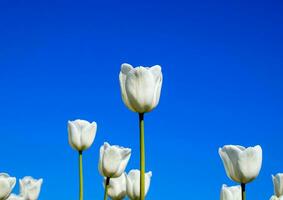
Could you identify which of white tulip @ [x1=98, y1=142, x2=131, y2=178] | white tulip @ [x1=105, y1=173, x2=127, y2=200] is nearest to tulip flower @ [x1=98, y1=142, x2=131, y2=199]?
white tulip @ [x1=98, y1=142, x2=131, y2=178]

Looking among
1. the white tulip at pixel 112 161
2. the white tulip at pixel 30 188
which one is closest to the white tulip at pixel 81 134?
the white tulip at pixel 112 161

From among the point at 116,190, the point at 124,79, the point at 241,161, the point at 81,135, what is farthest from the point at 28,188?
the point at 241,161

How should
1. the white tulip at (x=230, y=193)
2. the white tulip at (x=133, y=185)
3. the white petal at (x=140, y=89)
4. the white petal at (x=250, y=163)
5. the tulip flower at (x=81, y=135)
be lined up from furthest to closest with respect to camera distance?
the white tulip at (x=133, y=185) < the tulip flower at (x=81, y=135) < the white tulip at (x=230, y=193) < the white petal at (x=250, y=163) < the white petal at (x=140, y=89)

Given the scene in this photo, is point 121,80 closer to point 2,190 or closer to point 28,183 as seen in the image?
point 2,190

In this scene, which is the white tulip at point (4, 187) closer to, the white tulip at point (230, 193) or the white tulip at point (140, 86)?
the white tulip at point (140, 86)

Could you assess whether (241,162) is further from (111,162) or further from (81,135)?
(81,135)

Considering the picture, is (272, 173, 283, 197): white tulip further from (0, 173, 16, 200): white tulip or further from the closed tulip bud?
(0, 173, 16, 200): white tulip

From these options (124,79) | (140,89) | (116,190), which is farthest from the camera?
(116,190)
